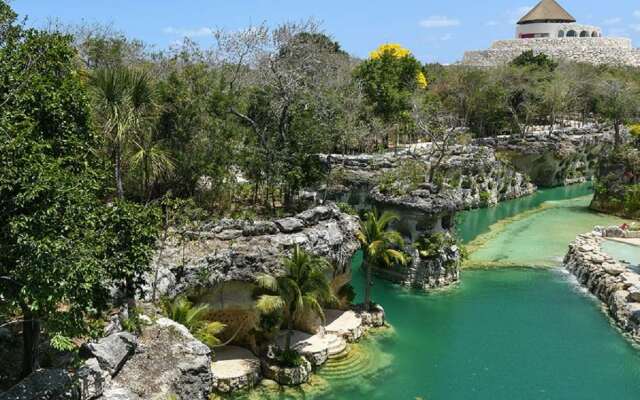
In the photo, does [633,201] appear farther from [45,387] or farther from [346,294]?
[45,387]

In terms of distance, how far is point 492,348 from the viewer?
22766mm

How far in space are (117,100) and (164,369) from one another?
10302 mm

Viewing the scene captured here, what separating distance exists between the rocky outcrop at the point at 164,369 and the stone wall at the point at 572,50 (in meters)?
87.4

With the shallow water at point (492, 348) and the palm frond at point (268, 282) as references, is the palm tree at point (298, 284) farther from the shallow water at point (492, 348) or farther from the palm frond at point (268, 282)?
the shallow water at point (492, 348)

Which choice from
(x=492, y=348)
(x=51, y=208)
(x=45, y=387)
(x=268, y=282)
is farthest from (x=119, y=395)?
(x=492, y=348)

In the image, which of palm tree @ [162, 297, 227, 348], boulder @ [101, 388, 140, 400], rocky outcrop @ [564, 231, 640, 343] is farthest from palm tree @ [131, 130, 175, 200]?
rocky outcrop @ [564, 231, 640, 343]

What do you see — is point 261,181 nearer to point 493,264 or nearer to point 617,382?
point 493,264

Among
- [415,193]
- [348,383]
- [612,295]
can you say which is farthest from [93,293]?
[612,295]

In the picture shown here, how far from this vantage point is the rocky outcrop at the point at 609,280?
25.1 m

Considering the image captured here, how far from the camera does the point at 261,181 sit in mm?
29922

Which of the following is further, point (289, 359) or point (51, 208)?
point (289, 359)

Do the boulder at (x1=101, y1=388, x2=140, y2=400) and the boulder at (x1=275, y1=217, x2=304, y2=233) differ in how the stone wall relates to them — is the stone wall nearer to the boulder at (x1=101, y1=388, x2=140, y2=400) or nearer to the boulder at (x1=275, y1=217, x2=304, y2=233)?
the boulder at (x1=275, y1=217, x2=304, y2=233)

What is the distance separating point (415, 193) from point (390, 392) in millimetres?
13315

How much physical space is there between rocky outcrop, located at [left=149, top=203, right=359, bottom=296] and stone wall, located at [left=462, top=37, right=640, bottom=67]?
7823 cm
